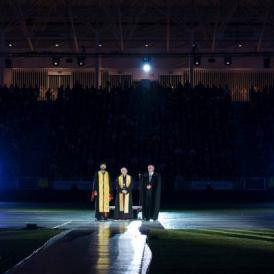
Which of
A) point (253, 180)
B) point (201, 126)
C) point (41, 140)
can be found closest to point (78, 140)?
point (41, 140)

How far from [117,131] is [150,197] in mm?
17250

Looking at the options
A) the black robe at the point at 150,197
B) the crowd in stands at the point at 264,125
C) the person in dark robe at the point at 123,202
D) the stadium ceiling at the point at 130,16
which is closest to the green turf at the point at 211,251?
the black robe at the point at 150,197

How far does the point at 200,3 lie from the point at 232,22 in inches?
162

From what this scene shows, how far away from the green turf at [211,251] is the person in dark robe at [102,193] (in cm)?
499

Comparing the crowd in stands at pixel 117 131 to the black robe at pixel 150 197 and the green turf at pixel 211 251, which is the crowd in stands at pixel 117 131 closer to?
the black robe at pixel 150 197

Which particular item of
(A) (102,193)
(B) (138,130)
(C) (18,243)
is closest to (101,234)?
(C) (18,243)

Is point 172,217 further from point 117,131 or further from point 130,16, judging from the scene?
point 130,16

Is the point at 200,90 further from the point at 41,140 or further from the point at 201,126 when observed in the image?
the point at 41,140

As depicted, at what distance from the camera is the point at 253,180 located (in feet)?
133

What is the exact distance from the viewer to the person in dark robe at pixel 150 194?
27.3 meters

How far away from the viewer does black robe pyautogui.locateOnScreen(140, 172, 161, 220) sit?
89.6 ft

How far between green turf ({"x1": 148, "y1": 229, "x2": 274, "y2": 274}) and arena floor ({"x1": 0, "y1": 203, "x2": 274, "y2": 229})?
9.44 feet

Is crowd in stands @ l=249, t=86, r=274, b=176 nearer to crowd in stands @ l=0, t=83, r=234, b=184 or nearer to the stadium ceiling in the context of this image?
crowd in stands @ l=0, t=83, r=234, b=184

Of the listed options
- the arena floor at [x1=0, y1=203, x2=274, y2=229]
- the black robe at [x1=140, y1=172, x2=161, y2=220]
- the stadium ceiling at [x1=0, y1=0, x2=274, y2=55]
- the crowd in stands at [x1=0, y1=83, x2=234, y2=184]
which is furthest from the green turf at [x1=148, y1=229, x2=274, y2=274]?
the stadium ceiling at [x1=0, y1=0, x2=274, y2=55]
